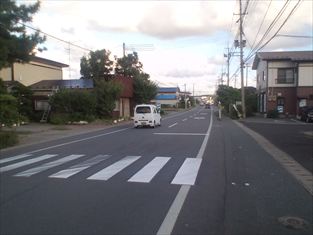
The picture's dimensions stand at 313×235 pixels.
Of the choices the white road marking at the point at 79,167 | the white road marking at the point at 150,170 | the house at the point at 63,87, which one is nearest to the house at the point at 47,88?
the house at the point at 63,87

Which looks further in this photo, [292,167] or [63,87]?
[63,87]

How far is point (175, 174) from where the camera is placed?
1130 cm

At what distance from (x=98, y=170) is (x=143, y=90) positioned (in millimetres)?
41959

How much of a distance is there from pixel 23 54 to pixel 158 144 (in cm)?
802

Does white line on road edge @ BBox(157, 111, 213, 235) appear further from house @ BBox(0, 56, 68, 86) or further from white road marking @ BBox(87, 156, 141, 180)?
house @ BBox(0, 56, 68, 86)

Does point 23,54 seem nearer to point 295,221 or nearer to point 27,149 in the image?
point 27,149

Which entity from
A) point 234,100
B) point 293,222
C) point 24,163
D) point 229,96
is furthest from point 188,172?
point 229,96

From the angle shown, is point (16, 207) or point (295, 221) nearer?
point (295, 221)

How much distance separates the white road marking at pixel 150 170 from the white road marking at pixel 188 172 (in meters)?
0.62

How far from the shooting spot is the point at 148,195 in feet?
28.5

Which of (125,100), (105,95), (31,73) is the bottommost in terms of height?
(125,100)

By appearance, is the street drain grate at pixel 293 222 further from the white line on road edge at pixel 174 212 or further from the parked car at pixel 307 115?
the parked car at pixel 307 115

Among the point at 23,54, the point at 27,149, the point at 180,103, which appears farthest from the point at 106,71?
the point at 180,103

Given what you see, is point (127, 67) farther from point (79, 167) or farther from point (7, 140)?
point (79, 167)
